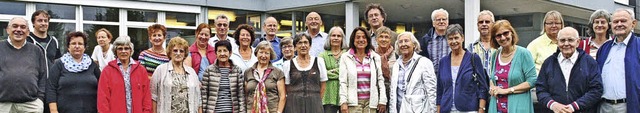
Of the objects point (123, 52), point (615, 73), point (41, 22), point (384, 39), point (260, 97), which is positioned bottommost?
point (260, 97)

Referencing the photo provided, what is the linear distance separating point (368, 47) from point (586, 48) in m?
2.09

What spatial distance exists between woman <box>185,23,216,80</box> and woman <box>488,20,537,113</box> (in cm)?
302

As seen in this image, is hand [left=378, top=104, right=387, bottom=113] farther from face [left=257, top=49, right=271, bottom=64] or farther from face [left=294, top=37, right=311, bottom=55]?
face [left=257, top=49, right=271, bottom=64]

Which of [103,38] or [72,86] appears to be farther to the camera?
[103,38]

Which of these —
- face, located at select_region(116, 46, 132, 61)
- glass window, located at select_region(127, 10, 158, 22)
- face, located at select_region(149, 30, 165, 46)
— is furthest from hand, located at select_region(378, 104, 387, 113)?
glass window, located at select_region(127, 10, 158, 22)

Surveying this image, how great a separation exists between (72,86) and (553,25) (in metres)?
4.62

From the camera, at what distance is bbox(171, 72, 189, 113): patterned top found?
6547 mm

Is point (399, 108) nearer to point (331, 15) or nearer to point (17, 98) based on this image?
point (17, 98)

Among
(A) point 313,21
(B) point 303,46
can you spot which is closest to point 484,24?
(B) point 303,46

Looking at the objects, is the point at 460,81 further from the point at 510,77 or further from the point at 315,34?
the point at 315,34

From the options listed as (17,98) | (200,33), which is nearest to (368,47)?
(200,33)

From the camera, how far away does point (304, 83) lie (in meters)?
6.75

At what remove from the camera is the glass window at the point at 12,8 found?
13422 mm

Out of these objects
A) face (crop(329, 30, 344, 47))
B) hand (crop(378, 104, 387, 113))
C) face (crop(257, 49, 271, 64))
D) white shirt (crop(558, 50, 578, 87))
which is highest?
face (crop(329, 30, 344, 47))
